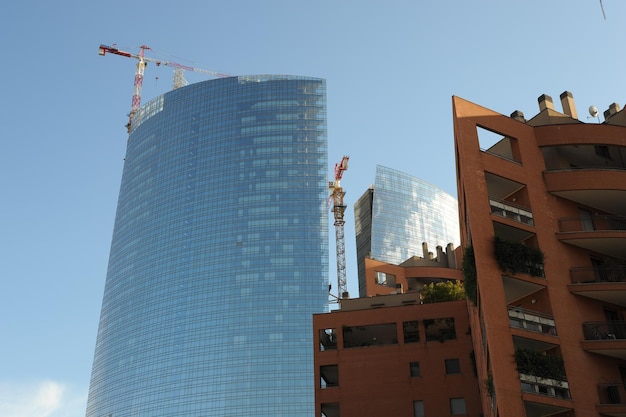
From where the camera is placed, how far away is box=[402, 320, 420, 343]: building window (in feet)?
207

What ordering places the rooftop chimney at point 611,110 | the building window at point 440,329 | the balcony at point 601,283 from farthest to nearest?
the building window at point 440,329, the rooftop chimney at point 611,110, the balcony at point 601,283

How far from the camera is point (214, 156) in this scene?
191500 mm

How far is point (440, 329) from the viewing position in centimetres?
6344

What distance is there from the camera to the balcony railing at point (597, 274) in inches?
1683

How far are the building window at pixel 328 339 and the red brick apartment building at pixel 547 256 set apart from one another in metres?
21.5

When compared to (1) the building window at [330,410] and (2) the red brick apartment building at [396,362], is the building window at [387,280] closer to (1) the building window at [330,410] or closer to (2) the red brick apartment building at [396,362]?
(2) the red brick apartment building at [396,362]

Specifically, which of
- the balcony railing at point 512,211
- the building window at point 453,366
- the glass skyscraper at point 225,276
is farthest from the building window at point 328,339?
the glass skyscraper at point 225,276

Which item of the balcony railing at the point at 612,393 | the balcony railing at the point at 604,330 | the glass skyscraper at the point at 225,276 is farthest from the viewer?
the glass skyscraper at the point at 225,276

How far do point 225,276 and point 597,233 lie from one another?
134058 mm

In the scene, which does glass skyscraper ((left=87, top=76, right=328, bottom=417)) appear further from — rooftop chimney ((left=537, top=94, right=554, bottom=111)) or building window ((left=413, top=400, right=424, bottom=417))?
rooftop chimney ((left=537, top=94, right=554, bottom=111))

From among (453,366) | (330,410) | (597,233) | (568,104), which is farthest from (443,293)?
(597,233)

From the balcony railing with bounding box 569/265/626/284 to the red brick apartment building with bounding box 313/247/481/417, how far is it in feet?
63.5

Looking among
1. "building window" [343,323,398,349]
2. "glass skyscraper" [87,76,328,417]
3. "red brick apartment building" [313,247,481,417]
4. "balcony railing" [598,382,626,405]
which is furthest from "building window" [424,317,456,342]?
"glass skyscraper" [87,76,328,417]

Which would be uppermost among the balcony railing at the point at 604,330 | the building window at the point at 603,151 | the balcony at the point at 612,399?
the building window at the point at 603,151
